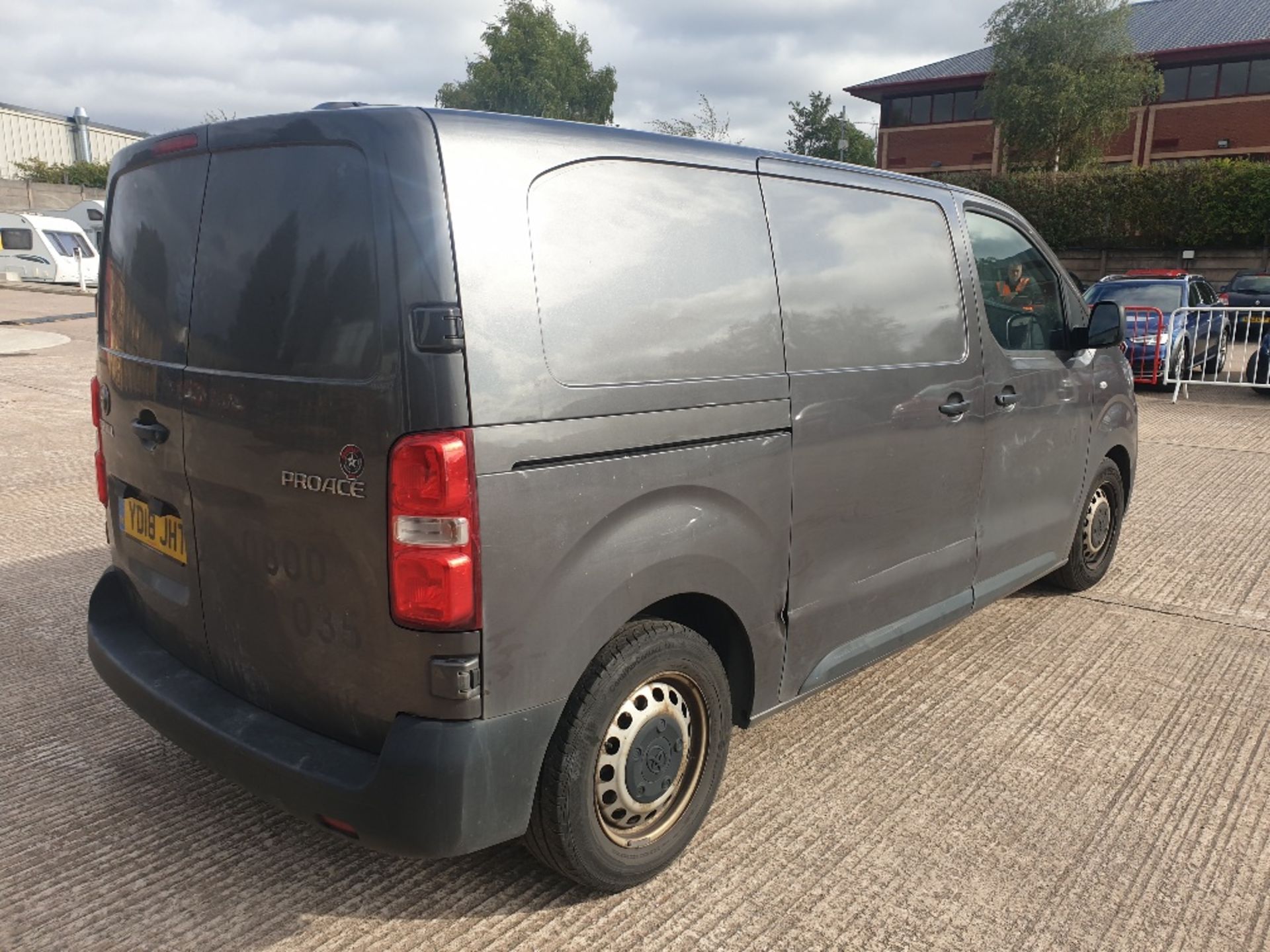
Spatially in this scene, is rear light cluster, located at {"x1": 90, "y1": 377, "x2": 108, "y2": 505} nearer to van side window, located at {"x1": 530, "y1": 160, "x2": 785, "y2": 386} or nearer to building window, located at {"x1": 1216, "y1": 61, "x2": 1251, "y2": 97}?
van side window, located at {"x1": 530, "y1": 160, "x2": 785, "y2": 386}

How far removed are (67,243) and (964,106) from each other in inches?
1568

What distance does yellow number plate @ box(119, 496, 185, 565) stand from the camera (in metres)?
2.71

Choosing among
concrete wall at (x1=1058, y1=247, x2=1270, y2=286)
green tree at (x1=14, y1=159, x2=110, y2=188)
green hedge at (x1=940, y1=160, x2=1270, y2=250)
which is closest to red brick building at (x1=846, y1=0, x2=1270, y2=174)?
green hedge at (x1=940, y1=160, x2=1270, y2=250)

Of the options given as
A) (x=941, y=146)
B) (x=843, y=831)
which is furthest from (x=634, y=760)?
(x=941, y=146)

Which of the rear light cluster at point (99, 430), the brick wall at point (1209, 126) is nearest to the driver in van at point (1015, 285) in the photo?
the rear light cluster at point (99, 430)

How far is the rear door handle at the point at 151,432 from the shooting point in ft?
8.78

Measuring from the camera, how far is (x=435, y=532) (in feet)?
6.92

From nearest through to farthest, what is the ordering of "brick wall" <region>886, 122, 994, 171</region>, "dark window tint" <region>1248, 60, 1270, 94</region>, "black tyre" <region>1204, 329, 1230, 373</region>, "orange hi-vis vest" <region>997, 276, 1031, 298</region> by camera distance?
"orange hi-vis vest" <region>997, 276, 1031, 298</region> → "black tyre" <region>1204, 329, 1230, 373</region> → "dark window tint" <region>1248, 60, 1270, 94</region> → "brick wall" <region>886, 122, 994, 171</region>

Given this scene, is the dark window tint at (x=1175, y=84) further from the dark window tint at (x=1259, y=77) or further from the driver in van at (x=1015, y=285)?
the driver in van at (x=1015, y=285)

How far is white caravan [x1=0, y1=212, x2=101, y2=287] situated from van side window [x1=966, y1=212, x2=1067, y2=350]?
99.5 feet

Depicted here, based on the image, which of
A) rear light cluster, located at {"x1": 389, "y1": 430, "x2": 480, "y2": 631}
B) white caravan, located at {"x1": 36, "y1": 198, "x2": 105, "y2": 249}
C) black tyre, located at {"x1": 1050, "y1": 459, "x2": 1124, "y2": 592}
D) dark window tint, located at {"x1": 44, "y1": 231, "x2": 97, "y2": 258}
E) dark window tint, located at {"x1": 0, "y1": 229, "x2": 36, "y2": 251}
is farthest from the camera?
white caravan, located at {"x1": 36, "y1": 198, "x2": 105, "y2": 249}

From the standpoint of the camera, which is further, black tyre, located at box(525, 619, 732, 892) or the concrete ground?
the concrete ground

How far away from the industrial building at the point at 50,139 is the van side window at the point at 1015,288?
232 feet

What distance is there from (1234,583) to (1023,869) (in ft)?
10.8
